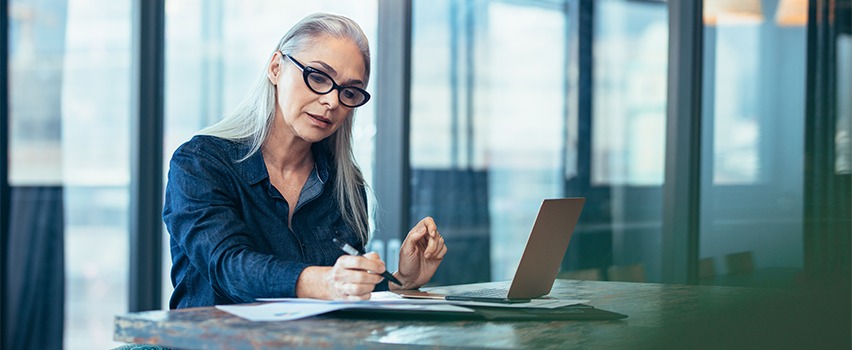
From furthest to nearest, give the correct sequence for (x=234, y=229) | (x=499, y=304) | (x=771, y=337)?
(x=234, y=229), (x=499, y=304), (x=771, y=337)

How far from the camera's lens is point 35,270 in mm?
3404

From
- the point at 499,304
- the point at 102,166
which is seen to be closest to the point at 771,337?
the point at 499,304

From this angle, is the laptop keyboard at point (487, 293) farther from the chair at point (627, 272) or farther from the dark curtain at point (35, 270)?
the dark curtain at point (35, 270)

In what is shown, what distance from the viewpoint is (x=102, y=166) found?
357 cm

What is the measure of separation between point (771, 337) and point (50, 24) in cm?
340

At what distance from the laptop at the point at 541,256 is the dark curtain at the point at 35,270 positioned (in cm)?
222

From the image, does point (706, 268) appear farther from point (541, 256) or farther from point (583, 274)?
point (541, 256)

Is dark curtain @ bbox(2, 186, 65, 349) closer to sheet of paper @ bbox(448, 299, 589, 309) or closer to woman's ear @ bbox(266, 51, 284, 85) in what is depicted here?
woman's ear @ bbox(266, 51, 284, 85)

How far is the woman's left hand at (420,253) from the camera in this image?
1781 millimetres

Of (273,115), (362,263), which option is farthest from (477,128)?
(362,263)

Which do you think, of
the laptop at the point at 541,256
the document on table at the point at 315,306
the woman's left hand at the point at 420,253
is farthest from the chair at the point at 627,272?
the document on table at the point at 315,306

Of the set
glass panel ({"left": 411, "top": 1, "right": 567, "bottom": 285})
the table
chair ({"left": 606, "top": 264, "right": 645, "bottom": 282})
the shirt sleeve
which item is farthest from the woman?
glass panel ({"left": 411, "top": 1, "right": 567, "bottom": 285})

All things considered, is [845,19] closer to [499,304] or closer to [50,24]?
[499,304]

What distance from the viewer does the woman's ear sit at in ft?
6.22
